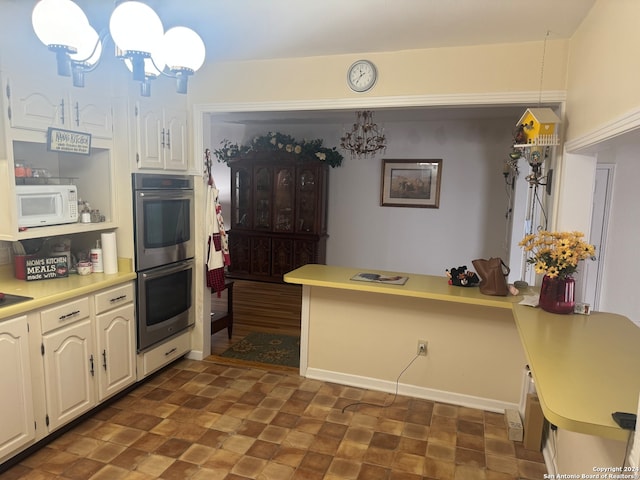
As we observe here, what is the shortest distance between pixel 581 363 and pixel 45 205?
2872 millimetres

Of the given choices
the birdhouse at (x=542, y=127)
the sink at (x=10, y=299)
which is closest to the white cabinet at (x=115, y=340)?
the sink at (x=10, y=299)

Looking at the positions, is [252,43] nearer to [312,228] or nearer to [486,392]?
[486,392]

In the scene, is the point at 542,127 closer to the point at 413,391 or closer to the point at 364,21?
the point at 364,21

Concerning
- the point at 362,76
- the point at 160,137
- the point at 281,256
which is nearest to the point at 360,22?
the point at 362,76

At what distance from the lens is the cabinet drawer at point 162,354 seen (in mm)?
3209

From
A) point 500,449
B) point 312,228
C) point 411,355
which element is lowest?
point 500,449

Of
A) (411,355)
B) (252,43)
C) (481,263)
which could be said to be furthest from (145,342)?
(481,263)

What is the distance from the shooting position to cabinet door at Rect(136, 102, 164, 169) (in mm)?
3080

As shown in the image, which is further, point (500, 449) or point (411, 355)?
point (411, 355)

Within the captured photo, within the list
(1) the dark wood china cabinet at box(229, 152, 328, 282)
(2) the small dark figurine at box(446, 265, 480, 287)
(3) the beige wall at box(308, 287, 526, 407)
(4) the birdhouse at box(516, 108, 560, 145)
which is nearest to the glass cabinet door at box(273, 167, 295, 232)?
(1) the dark wood china cabinet at box(229, 152, 328, 282)

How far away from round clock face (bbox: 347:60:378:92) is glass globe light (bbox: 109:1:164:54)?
1720 mm

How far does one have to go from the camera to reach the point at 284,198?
21.1 feet

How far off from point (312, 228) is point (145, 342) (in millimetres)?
3474

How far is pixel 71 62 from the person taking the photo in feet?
5.47
